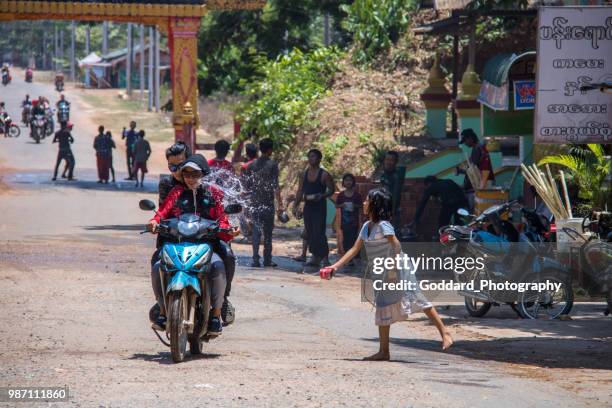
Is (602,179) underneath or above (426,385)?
above

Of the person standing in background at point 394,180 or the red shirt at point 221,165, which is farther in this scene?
the person standing in background at point 394,180

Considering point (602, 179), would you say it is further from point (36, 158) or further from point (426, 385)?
point (36, 158)

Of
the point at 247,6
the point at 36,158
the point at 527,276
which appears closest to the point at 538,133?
the point at 527,276

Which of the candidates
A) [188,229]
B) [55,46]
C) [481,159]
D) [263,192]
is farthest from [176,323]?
[55,46]

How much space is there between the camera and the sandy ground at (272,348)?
841cm

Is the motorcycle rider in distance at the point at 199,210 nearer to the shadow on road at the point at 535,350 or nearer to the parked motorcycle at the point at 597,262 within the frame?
the shadow on road at the point at 535,350

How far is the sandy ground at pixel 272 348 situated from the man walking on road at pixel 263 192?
0.65 m

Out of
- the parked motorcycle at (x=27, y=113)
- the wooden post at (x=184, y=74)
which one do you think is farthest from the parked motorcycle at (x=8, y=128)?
the wooden post at (x=184, y=74)

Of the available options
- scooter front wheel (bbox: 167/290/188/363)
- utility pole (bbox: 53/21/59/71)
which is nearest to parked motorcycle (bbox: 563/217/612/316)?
scooter front wheel (bbox: 167/290/188/363)

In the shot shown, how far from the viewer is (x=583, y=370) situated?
10258 millimetres

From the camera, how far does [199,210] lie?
34.1 feet

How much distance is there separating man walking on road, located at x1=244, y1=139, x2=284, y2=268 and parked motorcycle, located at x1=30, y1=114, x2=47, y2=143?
38035 mm

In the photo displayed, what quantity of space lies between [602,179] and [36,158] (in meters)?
34.1

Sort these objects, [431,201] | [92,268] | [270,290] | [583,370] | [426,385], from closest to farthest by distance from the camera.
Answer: [426,385] < [583,370] < [270,290] < [92,268] < [431,201]
